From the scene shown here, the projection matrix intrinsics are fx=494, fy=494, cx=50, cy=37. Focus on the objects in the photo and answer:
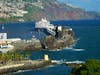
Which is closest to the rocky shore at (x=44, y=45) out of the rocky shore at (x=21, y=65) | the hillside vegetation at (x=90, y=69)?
the rocky shore at (x=21, y=65)

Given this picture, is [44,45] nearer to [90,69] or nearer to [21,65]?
[21,65]

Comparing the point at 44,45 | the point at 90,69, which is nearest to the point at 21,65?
the point at 90,69

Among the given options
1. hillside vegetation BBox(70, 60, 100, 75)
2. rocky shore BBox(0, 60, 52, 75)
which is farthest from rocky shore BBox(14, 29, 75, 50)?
hillside vegetation BBox(70, 60, 100, 75)

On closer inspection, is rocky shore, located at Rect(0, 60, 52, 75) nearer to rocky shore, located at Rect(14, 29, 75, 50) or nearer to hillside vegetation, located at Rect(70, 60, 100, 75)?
hillside vegetation, located at Rect(70, 60, 100, 75)

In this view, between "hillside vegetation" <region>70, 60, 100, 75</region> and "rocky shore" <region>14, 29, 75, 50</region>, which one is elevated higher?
"hillside vegetation" <region>70, 60, 100, 75</region>

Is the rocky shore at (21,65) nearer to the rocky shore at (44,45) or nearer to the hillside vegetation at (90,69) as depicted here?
the hillside vegetation at (90,69)

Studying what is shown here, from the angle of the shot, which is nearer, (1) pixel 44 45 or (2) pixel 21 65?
(2) pixel 21 65

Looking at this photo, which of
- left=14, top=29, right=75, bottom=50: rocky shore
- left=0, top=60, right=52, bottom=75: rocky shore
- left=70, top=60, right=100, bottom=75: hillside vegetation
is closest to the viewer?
left=70, top=60, right=100, bottom=75: hillside vegetation

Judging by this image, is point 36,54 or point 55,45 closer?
point 36,54

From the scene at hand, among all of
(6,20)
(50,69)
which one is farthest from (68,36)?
(6,20)

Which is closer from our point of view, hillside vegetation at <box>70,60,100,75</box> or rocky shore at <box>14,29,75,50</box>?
hillside vegetation at <box>70,60,100,75</box>

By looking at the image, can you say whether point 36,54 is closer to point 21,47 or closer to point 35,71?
point 21,47
